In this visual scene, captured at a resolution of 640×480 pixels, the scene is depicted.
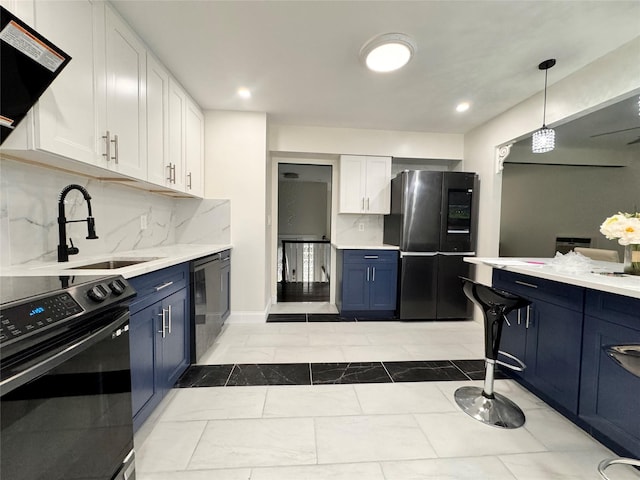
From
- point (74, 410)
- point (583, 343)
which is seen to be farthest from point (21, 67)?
point (583, 343)

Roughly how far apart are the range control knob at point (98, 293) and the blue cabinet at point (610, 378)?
92.9 inches

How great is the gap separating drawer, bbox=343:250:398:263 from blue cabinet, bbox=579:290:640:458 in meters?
2.04

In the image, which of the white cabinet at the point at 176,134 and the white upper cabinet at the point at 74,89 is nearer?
the white upper cabinet at the point at 74,89

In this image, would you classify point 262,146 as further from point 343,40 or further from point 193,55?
point 343,40

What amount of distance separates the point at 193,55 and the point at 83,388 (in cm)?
235

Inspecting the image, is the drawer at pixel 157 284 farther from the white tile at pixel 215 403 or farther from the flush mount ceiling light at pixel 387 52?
the flush mount ceiling light at pixel 387 52

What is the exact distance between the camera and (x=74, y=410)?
85cm

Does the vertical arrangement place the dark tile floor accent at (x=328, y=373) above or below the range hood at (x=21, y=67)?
below

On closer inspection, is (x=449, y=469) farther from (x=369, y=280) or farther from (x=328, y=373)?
(x=369, y=280)

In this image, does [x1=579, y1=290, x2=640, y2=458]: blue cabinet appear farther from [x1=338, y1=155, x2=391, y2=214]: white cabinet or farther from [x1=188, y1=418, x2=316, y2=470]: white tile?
[x1=338, y1=155, x2=391, y2=214]: white cabinet

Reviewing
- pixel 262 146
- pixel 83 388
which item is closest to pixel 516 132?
pixel 262 146

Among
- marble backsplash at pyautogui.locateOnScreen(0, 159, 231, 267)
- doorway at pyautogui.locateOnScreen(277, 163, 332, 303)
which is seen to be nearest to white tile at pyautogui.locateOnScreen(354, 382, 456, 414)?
marble backsplash at pyautogui.locateOnScreen(0, 159, 231, 267)

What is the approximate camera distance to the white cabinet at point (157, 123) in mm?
2020

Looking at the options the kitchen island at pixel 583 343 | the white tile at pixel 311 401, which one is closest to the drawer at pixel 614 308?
the kitchen island at pixel 583 343
